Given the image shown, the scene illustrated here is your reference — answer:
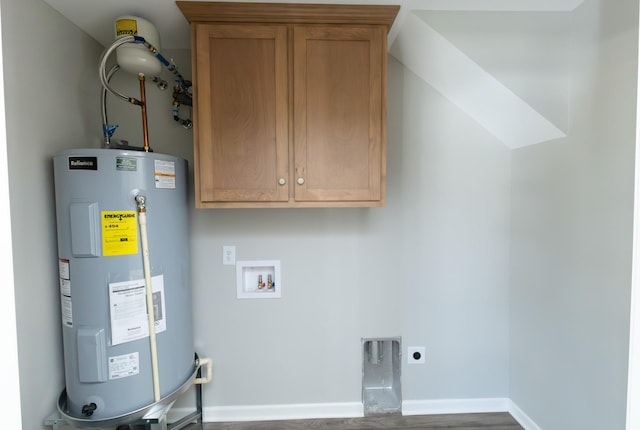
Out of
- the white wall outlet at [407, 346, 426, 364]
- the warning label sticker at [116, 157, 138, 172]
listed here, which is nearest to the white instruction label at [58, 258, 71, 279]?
the warning label sticker at [116, 157, 138, 172]

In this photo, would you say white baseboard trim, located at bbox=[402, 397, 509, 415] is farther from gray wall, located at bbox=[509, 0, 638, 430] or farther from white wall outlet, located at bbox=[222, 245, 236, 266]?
white wall outlet, located at bbox=[222, 245, 236, 266]

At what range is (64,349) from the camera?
1.40 metres

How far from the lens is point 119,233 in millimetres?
1337

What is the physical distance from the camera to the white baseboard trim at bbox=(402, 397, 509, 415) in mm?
1995

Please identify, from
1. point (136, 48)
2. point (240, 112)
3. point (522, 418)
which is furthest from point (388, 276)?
point (136, 48)

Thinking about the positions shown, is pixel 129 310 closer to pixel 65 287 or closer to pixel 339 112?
pixel 65 287

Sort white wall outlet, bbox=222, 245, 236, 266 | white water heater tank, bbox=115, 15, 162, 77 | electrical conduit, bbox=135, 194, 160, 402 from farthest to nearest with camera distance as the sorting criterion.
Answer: white wall outlet, bbox=222, 245, 236, 266, white water heater tank, bbox=115, 15, 162, 77, electrical conduit, bbox=135, 194, 160, 402

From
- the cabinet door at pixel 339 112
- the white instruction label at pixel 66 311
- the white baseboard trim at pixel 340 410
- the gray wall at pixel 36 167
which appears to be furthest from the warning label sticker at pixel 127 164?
the white baseboard trim at pixel 340 410

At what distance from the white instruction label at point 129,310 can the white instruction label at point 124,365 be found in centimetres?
7

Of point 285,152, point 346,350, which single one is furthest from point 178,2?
point 346,350

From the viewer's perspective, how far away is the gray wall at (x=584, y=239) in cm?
128

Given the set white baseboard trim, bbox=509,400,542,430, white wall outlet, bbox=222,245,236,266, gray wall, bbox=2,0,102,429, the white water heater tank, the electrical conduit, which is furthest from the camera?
white wall outlet, bbox=222,245,236,266

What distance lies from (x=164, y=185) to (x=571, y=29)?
2121 mm

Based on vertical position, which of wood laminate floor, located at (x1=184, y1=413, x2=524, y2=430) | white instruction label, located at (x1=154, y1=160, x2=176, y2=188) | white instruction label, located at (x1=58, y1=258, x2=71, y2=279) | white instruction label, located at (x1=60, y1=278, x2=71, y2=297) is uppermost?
white instruction label, located at (x1=154, y1=160, x2=176, y2=188)
